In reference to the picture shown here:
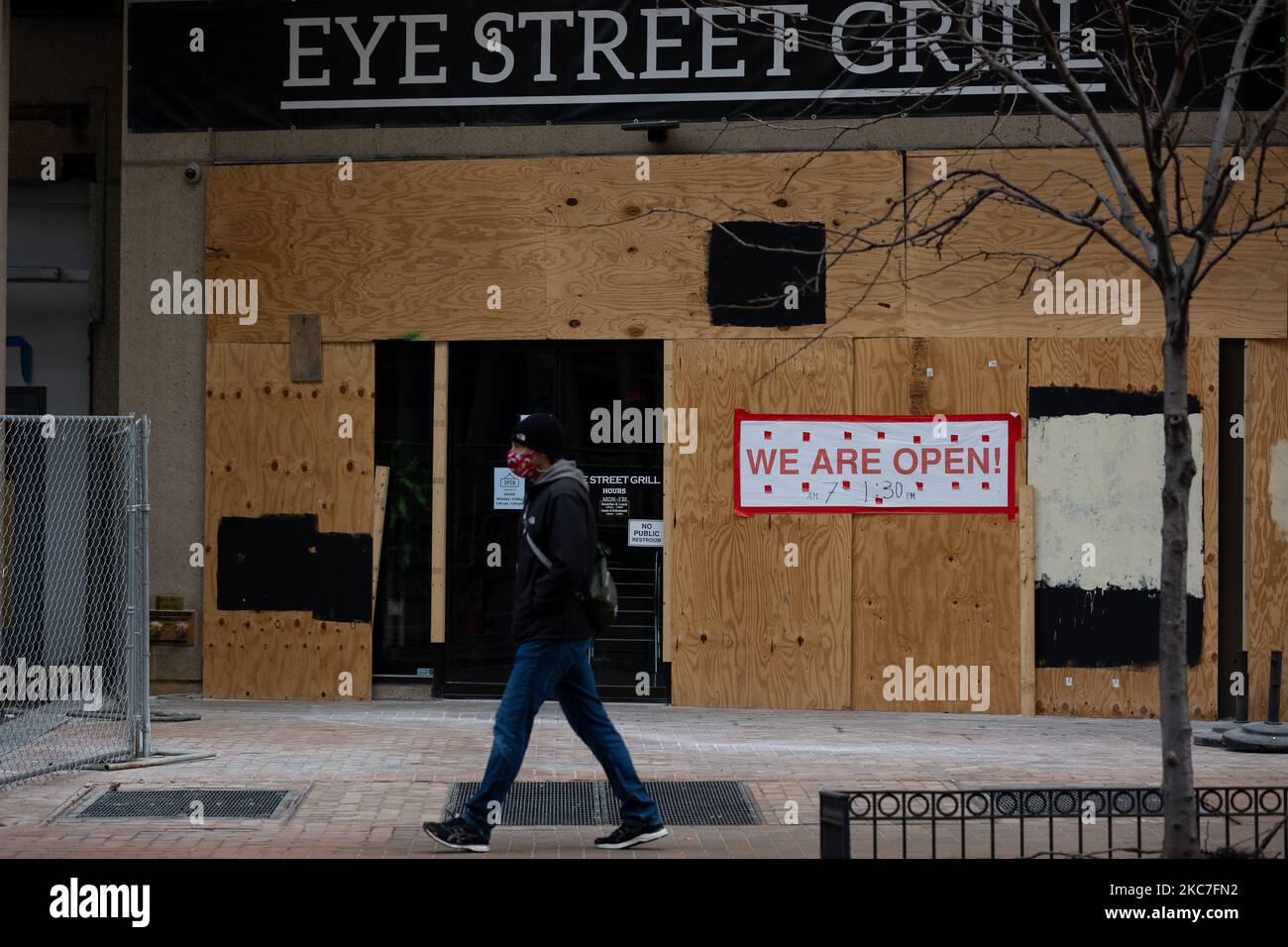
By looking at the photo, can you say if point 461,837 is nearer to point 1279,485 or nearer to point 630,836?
point 630,836

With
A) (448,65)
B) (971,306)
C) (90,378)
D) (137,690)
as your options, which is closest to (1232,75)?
(971,306)

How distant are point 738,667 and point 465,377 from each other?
3358 millimetres

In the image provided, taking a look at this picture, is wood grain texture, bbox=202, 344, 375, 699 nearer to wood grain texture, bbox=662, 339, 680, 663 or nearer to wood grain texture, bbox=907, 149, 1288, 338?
wood grain texture, bbox=662, 339, 680, 663

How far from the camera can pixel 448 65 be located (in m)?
13.5

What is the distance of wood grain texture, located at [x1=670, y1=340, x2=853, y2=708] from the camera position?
515 inches

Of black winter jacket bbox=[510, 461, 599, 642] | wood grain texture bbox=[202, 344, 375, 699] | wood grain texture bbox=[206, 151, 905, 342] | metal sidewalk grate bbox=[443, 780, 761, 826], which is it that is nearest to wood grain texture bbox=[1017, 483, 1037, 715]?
wood grain texture bbox=[206, 151, 905, 342]

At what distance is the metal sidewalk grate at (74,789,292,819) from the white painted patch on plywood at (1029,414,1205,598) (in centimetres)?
674

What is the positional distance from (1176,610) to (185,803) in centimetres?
548

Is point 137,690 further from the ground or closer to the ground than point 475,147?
closer to the ground

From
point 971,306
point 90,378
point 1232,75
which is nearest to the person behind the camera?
point 1232,75

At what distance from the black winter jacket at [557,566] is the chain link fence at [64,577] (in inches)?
208

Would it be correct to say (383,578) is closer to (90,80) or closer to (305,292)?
(305,292)

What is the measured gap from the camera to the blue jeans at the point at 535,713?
24.9 feet

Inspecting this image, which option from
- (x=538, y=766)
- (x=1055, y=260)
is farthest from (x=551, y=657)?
(x=1055, y=260)
